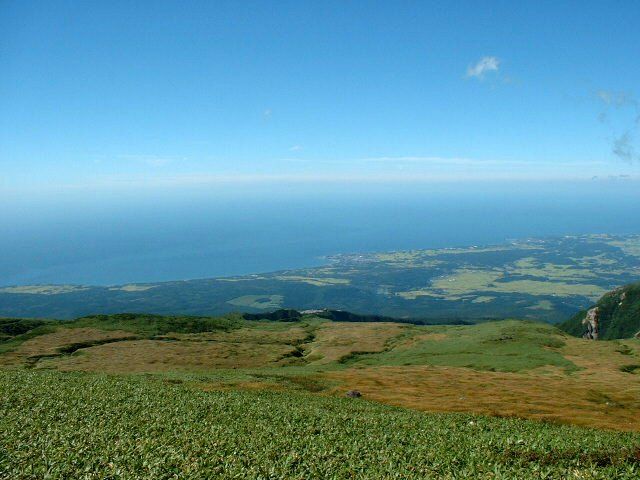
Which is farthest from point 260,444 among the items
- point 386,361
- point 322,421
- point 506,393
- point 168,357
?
point 386,361

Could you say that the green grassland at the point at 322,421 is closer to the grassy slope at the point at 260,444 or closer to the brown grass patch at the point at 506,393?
the grassy slope at the point at 260,444

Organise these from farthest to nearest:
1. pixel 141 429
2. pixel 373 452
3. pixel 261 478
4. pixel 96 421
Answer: pixel 96 421 < pixel 141 429 < pixel 373 452 < pixel 261 478

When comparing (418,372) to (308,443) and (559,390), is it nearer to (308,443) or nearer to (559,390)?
(559,390)

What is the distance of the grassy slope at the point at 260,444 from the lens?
22969 mm

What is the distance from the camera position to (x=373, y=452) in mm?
27375

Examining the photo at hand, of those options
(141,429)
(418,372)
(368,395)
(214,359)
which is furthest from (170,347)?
(141,429)

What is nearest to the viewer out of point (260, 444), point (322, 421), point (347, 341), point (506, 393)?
point (260, 444)

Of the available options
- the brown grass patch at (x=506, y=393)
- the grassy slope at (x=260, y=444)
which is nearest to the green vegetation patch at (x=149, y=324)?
the brown grass patch at (x=506, y=393)

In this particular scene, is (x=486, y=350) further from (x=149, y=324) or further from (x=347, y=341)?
(x=149, y=324)

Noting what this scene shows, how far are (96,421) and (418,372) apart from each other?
84.5 m

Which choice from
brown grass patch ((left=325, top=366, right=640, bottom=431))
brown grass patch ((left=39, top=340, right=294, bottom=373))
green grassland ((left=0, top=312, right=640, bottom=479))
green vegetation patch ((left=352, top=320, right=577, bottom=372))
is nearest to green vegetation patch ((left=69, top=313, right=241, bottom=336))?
brown grass patch ((left=39, top=340, right=294, bottom=373))

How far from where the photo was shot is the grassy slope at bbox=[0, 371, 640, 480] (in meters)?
23.0

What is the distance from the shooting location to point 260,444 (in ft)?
94.0

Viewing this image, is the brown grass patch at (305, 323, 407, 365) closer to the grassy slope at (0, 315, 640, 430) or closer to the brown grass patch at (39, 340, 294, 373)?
the grassy slope at (0, 315, 640, 430)
